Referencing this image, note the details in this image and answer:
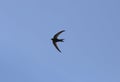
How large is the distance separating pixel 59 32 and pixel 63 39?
11.5 feet

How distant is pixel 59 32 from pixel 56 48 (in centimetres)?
447

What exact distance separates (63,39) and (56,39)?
425 cm

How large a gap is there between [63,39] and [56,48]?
6831 mm

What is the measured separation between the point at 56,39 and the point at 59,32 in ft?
5.38

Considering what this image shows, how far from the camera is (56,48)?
12038 centimetres

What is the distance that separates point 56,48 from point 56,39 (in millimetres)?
2959

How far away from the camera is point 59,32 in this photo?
11706 cm

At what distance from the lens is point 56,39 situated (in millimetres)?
117938

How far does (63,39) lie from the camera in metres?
114
